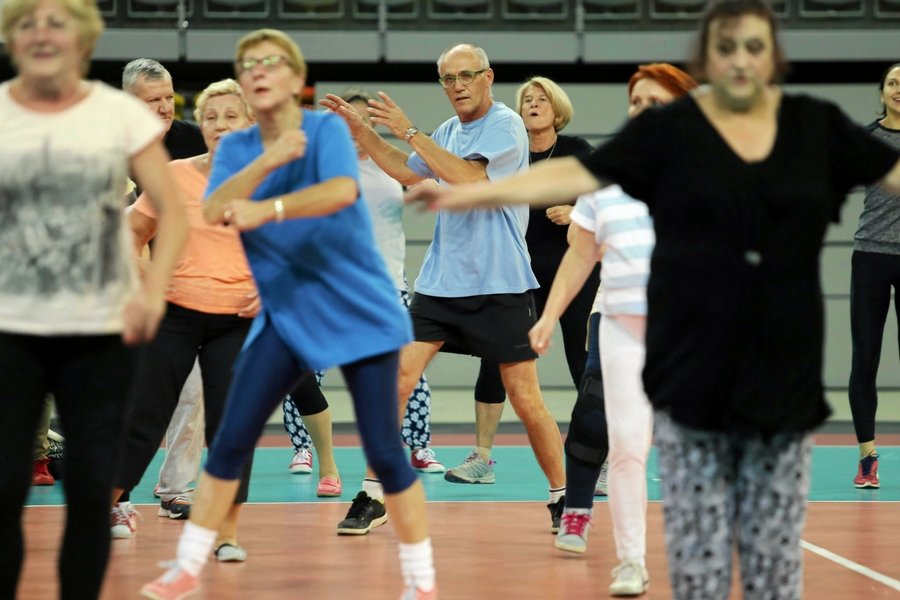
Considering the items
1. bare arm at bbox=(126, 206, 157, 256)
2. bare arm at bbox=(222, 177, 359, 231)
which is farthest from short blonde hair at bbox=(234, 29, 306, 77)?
bare arm at bbox=(126, 206, 157, 256)

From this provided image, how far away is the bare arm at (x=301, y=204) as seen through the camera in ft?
12.3

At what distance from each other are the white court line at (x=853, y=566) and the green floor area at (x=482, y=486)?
1.42 metres

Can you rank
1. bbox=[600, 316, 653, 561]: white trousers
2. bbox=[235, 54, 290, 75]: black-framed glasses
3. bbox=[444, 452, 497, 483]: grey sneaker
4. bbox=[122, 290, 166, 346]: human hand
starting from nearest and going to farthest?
bbox=[122, 290, 166, 346]: human hand
bbox=[235, 54, 290, 75]: black-framed glasses
bbox=[600, 316, 653, 561]: white trousers
bbox=[444, 452, 497, 483]: grey sneaker

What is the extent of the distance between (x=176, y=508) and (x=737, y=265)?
4.02m

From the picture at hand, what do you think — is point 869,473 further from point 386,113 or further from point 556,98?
point 386,113

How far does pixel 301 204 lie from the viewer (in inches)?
151

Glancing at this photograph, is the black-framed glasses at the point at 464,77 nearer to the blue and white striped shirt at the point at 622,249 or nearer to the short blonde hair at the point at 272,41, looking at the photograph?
the blue and white striped shirt at the point at 622,249

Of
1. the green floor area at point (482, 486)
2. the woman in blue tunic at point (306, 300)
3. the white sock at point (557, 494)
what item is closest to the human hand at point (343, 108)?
the woman in blue tunic at point (306, 300)

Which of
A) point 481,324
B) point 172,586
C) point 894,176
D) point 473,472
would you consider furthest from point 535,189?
point 473,472

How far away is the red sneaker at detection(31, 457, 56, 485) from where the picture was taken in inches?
286

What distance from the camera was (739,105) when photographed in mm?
2906

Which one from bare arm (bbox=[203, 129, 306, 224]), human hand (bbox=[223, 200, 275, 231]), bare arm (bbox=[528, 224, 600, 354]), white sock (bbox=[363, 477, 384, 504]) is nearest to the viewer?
human hand (bbox=[223, 200, 275, 231])

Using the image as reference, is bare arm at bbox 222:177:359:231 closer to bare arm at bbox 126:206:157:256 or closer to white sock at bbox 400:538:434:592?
white sock at bbox 400:538:434:592

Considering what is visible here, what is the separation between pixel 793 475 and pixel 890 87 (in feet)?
15.6
